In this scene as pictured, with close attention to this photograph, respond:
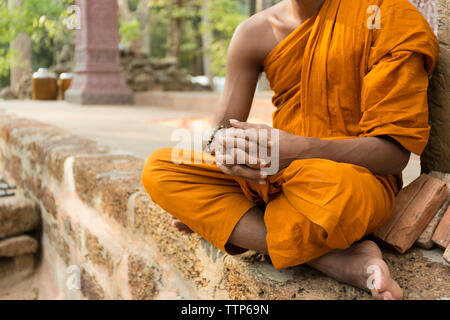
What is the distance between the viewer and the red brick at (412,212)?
1.24 meters

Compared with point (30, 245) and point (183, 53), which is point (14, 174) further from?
point (183, 53)

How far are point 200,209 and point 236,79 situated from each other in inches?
17.9

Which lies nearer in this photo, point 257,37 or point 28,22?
point 257,37

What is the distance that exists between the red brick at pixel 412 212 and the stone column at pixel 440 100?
82 millimetres

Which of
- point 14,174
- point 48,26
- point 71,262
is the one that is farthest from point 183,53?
point 71,262

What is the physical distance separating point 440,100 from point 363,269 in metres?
0.60

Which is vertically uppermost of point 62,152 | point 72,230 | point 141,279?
point 62,152

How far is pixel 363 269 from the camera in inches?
41.8

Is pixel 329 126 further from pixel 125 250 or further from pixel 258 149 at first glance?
pixel 125 250

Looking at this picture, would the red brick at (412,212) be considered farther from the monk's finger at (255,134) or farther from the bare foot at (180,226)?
the bare foot at (180,226)

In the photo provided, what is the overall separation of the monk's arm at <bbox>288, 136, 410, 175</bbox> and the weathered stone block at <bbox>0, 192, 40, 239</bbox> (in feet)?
8.21

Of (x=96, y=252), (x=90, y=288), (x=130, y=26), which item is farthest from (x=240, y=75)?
(x=130, y=26)

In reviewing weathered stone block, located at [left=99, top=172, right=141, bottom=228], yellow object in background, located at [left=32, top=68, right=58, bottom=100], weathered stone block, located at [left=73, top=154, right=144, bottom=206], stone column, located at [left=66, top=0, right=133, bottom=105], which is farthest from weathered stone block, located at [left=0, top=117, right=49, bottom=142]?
yellow object in background, located at [left=32, top=68, right=58, bottom=100]

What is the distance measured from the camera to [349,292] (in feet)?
3.59
